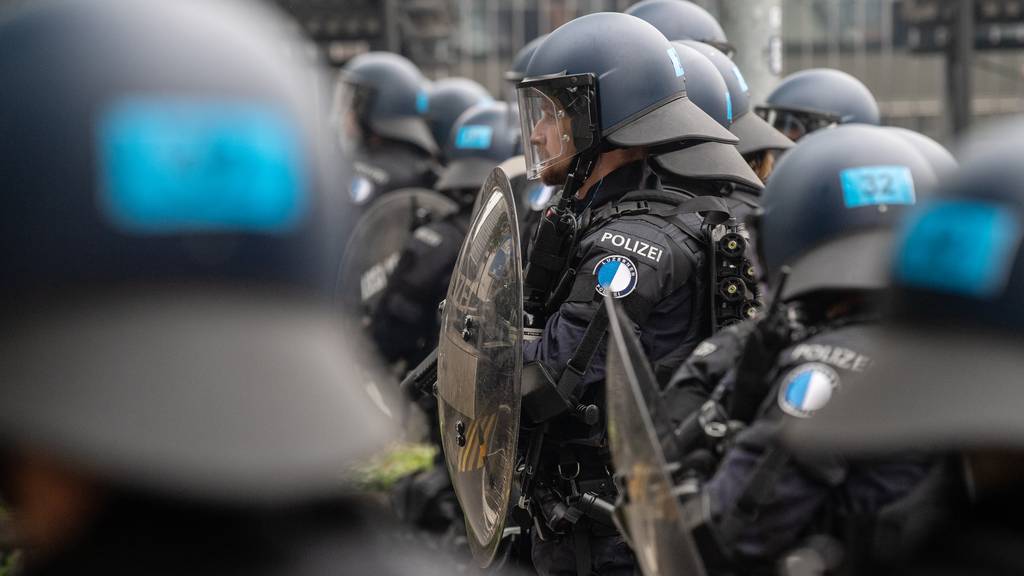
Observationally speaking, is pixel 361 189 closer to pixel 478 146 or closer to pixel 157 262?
pixel 478 146

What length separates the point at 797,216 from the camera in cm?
268

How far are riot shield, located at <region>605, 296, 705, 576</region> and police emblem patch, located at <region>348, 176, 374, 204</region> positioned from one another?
16.1ft

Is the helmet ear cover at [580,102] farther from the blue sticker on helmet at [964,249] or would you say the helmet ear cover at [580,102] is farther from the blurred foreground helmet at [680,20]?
the blue sticker on helmet at [964,249]

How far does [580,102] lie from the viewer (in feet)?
12.9

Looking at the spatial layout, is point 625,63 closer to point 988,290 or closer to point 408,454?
point 988,290

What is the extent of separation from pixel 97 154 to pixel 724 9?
587 centimetres

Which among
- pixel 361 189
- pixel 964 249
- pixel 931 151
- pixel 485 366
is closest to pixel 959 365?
pixel 964 249

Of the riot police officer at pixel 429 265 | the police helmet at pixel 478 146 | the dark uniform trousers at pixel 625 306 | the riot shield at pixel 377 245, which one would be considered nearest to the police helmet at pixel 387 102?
the police helmet at pixel 478 146

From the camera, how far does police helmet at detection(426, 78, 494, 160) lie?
8.95 metres

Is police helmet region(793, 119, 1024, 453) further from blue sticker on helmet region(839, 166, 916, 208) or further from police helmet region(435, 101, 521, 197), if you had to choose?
police helmet region(435, 101, 521, 197)

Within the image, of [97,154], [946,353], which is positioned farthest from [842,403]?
[97,154]

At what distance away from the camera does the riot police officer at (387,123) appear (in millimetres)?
7930

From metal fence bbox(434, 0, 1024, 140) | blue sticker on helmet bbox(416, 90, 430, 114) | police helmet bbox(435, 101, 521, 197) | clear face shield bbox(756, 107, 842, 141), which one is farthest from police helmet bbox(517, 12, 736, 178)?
metal fence bbox(434, 0, 1024, 140)

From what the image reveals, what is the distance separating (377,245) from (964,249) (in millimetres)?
5271
